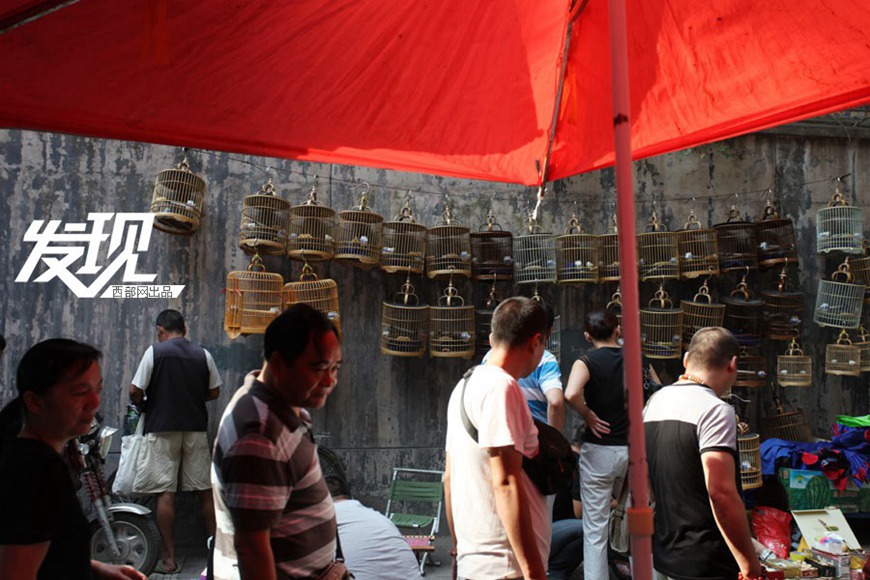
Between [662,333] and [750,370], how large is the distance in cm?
104

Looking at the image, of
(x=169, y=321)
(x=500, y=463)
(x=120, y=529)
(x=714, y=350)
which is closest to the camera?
(x=500, y=463)

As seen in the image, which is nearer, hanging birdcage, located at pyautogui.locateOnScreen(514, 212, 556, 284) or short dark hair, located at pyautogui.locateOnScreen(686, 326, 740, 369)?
short dark hair, located at pyautogui.locateOnScreen(686, 326, 740, 369)

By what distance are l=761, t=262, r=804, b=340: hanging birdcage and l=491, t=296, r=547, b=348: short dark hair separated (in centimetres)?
533

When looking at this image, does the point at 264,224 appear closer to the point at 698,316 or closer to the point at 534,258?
the point at 534,258

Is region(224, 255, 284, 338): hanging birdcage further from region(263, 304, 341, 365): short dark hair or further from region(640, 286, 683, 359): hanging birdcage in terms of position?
region(263, 304, 341, 365): short dark hair

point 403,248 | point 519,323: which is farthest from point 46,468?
point 403,248

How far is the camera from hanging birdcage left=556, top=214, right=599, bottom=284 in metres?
6.98

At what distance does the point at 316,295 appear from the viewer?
661cm

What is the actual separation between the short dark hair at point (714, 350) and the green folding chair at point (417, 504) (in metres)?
→ 2.97

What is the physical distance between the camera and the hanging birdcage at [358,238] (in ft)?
21.9

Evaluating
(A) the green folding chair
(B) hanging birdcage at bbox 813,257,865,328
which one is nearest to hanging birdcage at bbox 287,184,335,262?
(A) the green folding chair

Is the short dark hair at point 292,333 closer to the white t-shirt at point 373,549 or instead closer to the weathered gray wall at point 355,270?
the white t-shirt at point 373,549

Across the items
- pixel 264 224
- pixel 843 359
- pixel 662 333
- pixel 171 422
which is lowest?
Answer: pixel 171 422

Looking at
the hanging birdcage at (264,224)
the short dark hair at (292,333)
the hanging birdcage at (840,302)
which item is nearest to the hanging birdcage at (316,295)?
the hanging birdcage at (264,224)
